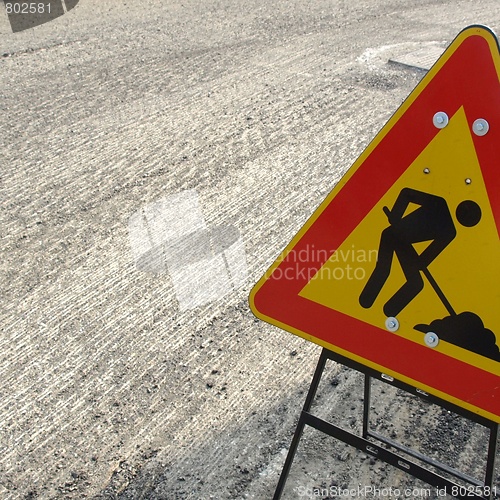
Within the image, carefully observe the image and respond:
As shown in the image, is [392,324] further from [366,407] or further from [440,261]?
[366,407]

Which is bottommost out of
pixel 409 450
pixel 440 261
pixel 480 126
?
pixel 409 450

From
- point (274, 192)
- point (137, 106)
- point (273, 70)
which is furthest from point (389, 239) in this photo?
point (273, 70)

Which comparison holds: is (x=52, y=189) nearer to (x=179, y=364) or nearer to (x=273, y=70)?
(x=179, y=364)

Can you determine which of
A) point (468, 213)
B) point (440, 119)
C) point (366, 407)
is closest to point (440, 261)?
point (468, 213)

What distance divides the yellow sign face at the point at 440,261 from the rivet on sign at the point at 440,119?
0.04 feet

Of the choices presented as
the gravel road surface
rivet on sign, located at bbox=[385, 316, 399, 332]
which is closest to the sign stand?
rivet on sign, located at bbox=[385, 316, 399, 332]

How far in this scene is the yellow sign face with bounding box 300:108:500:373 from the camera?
2074 millimetres

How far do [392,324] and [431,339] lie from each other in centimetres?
12

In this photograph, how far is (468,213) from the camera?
6.93ft

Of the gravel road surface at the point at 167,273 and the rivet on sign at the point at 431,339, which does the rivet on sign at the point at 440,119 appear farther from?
the gravel road surface at the point at 167,273

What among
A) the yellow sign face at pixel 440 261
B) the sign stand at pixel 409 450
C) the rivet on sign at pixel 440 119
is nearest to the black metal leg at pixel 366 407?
the sign stand at pixel 409 450

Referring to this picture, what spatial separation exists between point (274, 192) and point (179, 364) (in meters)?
1.89

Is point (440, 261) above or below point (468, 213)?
below

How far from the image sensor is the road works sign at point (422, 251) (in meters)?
2.03
